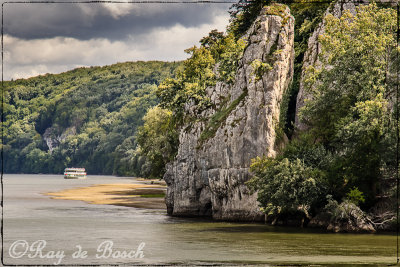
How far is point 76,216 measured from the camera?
60.2 meters

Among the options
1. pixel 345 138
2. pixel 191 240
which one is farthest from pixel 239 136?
pixel 191 240

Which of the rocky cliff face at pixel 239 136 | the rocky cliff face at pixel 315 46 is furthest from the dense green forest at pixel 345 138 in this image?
the rocky cliff face at pixel 315 46

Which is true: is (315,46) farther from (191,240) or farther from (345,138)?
(191,240)

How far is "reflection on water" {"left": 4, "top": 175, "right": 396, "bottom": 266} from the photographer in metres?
32.8

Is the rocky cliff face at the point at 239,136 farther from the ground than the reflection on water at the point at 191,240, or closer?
farther from the ground

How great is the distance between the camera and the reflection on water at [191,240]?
32.8 m

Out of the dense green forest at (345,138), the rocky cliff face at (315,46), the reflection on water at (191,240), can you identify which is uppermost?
the rocky cliff face at (315,46)

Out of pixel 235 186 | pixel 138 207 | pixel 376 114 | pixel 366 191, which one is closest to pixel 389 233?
pixel 366 191

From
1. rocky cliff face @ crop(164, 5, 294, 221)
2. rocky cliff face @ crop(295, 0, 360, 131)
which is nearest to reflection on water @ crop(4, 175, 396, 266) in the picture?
rocky cliff face @ crop(164, 5, 294, 221)

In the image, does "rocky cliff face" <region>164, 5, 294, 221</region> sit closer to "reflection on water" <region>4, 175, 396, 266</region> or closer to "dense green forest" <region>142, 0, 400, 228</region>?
"dense green forest" <region>142, 0, 400, 228</region>

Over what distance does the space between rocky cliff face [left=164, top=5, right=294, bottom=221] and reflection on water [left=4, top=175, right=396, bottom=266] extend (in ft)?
9.99

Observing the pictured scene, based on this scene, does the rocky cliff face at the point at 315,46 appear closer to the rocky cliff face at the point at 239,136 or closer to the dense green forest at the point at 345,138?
the rocky cliff face at the point at 239,136

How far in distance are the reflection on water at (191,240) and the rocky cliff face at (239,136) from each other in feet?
9.99

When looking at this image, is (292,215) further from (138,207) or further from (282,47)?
(138,207)
